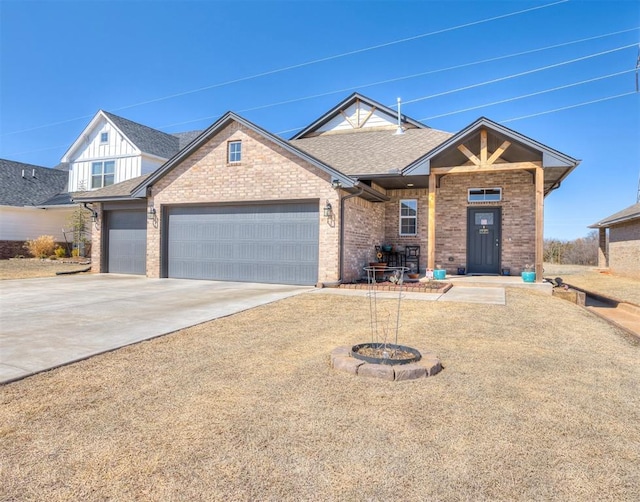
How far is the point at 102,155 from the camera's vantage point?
23.7 metres

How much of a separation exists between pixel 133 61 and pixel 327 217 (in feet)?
54.3

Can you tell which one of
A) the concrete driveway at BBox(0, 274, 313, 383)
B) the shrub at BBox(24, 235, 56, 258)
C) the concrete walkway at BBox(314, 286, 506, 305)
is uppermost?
the shrub at BBox(24, 235, 56, 258)

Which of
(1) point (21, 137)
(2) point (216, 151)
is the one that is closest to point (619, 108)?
(2) point (216, 151)

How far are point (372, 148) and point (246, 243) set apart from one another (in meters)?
6.30

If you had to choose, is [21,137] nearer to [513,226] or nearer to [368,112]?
[368,112]

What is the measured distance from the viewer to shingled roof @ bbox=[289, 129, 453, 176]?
13.0 meters

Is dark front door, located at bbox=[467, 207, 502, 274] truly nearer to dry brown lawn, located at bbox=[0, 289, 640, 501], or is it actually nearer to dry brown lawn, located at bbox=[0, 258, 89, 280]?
dry brown lawn, located at bbox=[0, 289, 640, 501]

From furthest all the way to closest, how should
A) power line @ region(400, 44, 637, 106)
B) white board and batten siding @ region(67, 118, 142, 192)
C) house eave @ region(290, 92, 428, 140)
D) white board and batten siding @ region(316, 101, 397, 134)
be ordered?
white board and batten siding @ region(67, 118, 142, 192) → white board and batten siding @ region(316, 101, 397, 134) → house eave @ region(290, 92, 428, 140) → power line @ region(400, 44, 637, 106)

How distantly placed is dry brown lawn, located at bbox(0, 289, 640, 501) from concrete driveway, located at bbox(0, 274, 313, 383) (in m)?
0.53

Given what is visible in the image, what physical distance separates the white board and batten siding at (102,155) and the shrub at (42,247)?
3.91 meters

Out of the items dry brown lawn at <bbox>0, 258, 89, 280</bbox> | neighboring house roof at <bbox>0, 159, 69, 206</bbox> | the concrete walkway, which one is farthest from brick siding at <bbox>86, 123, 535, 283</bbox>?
neighboring house roof at <bbox>0, 159, 69, 206</bbox>

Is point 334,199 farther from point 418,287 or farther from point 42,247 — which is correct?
point 42,247

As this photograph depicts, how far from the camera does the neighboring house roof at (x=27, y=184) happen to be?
76.5 ft

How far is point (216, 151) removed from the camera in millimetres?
13477
